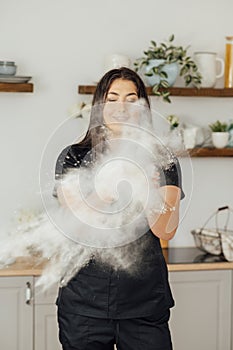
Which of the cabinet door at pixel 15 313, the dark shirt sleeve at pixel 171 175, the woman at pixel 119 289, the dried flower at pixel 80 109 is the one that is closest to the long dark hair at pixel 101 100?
the woman at pixel 119 289

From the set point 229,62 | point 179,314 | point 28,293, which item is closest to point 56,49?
point 229,62

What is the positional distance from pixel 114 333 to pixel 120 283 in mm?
151

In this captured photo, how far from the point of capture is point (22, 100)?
3.33m

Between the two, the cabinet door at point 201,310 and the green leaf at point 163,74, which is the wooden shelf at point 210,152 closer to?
the green leaf at point 163,74

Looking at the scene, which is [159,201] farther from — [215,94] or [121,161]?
[215,94]

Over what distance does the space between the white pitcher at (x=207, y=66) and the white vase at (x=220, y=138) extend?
0.77 ft

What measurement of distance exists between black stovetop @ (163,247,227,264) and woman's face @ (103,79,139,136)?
1.21 meters

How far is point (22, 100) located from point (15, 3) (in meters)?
0.44

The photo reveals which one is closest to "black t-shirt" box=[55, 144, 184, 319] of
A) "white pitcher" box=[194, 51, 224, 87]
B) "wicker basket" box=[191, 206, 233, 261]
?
"wicker basket" box=[191, 206, 233, 261]

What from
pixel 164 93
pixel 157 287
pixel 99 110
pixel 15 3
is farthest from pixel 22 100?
pixel 157 287

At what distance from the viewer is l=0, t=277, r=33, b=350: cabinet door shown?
2996 mm

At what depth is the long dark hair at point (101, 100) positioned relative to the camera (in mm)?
2121

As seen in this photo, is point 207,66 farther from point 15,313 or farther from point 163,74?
point 15,313

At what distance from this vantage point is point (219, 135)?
134 inches
